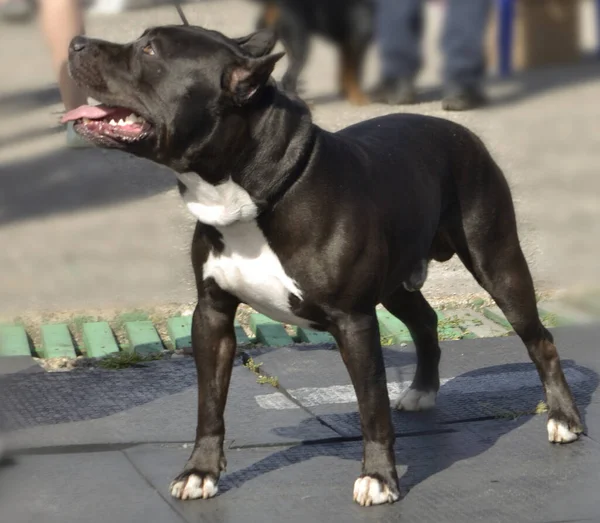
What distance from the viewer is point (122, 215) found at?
25.2 ft

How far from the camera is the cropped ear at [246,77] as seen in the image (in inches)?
145

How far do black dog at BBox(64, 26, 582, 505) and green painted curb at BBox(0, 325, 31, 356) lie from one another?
1920 mm

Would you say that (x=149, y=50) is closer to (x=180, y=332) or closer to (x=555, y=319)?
(x=180, y=332)

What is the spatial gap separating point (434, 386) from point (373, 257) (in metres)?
1.27

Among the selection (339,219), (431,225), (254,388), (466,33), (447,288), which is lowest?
(447,288)

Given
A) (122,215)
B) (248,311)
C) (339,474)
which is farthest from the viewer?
(122,215)

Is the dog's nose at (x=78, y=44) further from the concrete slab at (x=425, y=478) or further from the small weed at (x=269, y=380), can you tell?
the small weed at (x=269, y=380)

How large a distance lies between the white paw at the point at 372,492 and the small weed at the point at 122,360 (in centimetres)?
199

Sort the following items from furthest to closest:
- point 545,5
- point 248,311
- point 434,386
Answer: point 248,311 < point 434,386 < point 545,5

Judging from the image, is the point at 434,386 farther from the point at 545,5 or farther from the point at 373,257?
the point at 545,5

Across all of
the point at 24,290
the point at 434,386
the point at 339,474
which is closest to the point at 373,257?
the point at 339,474

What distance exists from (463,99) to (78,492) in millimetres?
1944

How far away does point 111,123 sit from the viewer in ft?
12.4

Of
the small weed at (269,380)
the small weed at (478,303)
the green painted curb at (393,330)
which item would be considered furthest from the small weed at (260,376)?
the small weed at (478,303)
